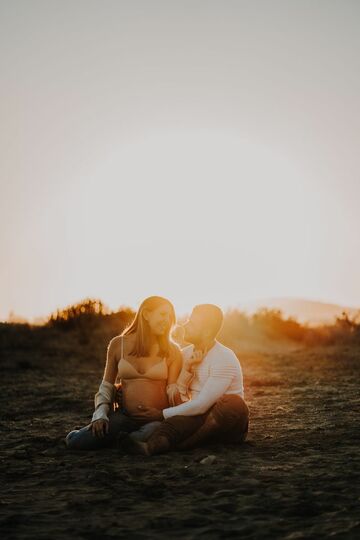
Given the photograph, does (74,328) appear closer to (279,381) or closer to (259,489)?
(279,381)

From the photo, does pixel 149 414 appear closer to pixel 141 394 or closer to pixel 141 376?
pixel 141 394

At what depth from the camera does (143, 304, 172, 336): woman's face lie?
5648 millimetres

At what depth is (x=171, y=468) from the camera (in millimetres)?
4863

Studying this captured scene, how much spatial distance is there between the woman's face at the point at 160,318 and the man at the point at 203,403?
0.18 metres

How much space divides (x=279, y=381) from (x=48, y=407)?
4.24 meters

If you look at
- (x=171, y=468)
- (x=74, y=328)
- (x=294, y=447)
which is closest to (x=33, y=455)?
(x=171, y=468)

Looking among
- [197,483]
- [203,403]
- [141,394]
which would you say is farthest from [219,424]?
[197,483]

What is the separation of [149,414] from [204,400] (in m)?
0.57

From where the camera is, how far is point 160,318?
5.64 m

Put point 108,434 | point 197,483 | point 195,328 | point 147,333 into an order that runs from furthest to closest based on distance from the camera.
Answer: point 147,333, point 108,434, point 195,328, point 197,483

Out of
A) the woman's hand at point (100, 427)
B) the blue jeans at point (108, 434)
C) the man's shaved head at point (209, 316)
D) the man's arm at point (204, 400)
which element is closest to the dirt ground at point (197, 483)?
the blue jeans at point (108, 434)

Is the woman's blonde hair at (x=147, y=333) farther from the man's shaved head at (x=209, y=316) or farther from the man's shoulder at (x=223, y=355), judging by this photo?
the man's shoulder at (x=223, y=355)

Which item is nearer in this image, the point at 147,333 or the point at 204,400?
the point at 204,400

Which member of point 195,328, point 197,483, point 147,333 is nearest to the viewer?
point 197,483
